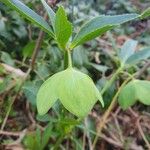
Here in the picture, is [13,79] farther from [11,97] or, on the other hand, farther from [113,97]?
[113,97]

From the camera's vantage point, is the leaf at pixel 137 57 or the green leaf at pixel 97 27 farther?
the leaf at pixel 137 57

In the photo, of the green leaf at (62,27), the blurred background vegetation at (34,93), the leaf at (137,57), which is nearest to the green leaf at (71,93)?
the green leaf at (62,27)

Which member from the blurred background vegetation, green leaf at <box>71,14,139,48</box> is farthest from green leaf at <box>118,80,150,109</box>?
green leaf at <box>71,14,139,48</box>

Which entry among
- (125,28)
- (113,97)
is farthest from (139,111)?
(125,28)

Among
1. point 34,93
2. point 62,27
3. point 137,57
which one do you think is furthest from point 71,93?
point 137,57

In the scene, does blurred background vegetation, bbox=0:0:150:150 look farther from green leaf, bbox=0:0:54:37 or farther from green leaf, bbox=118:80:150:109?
green leaf, bbox=0:0:54:37

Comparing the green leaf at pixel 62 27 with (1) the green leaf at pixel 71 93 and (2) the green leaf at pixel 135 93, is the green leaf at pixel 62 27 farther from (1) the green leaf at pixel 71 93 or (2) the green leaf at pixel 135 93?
(2) the green leaf at pixel 135 93

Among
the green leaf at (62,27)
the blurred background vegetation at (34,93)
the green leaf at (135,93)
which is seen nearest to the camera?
the green leaf at (62,27)
